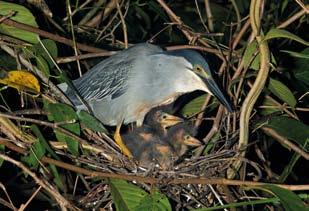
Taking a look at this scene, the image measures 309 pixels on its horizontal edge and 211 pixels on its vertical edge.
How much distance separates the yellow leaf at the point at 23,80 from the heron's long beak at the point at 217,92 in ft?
2.22

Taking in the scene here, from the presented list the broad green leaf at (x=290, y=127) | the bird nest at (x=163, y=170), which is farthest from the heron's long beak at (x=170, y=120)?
the broad green leaf at (x=290, y=127)

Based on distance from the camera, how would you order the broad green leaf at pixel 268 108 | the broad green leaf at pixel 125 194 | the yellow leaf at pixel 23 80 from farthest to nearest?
the broad green leaf at pixel 268 108 → the yellow leaf at pixel 23 80 → the broad green leaf at pixel 125 194

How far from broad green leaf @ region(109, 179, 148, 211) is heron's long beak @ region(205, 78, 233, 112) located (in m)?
0.50

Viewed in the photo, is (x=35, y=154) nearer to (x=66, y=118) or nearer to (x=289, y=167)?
(x=66, y=118)

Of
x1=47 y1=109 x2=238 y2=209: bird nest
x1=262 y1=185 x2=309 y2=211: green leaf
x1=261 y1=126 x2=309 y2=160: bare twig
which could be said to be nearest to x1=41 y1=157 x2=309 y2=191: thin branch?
x1=47 y1=109 x2=238 y2=209: bird nest

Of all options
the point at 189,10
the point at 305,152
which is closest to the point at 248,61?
the point at 305,152

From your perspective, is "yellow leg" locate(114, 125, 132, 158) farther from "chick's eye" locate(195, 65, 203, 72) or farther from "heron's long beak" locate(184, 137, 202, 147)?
"chick's eye" locate(195, 65, 203, 72)

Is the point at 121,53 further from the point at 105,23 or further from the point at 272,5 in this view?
the point at 272,5

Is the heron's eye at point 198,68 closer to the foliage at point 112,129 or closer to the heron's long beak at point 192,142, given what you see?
the foliage at point 112,129

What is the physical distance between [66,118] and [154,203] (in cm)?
40

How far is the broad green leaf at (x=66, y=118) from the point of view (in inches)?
109

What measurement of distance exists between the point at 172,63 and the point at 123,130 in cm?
51

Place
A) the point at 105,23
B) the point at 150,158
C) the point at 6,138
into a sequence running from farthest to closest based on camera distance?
the point at 105,23 → the point at 150,158 → the point at 6,138

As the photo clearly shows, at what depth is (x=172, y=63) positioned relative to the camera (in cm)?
338
